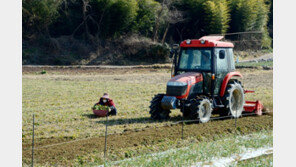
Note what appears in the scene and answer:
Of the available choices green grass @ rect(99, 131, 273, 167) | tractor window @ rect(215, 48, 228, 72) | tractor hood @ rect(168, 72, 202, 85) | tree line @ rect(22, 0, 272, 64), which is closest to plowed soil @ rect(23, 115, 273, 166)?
green grass @ rect(99, 131, 273, 167)

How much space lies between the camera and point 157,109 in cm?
1143

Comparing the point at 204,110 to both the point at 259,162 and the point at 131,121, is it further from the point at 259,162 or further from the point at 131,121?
the point at 259,162

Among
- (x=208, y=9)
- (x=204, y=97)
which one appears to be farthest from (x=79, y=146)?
(x=208, y=9)

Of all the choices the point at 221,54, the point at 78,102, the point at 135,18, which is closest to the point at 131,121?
the point at 221,54

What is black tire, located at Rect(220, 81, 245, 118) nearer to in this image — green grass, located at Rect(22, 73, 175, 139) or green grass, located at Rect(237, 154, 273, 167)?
green grass, located at Rect(22, 73, 175, 139)

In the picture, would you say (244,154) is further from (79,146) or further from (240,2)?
(240,2)

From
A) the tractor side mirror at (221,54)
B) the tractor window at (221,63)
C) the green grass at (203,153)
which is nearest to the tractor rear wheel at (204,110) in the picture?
the tractor window at (221,63)

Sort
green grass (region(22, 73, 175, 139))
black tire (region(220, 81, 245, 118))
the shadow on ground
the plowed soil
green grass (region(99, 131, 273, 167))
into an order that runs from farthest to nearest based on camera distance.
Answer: black tire (region(220, 81, 245, 118)) < the shadow on ground < green grass (region(22, 73, 175, 139)) < the plowed soil < green grass (region(99, 131, 273, 167))

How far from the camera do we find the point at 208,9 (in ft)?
131

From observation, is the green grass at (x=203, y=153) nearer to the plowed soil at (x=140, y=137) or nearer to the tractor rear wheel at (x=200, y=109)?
the plowed soil at (x=140, y=137)

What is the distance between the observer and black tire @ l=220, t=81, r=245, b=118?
38.3 ft

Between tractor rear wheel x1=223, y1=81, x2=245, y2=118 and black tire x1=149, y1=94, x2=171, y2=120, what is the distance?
1.83m

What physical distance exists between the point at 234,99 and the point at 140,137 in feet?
14.2

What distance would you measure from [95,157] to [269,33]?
49942mm
